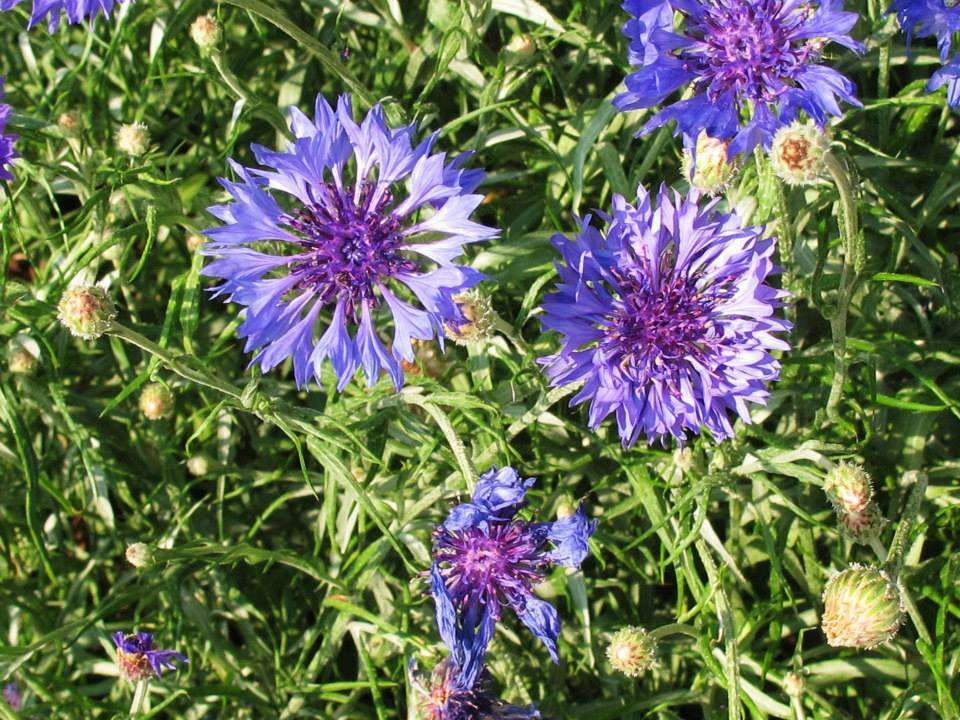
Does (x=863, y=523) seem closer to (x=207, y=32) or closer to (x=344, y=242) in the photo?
(x=344, y=242)

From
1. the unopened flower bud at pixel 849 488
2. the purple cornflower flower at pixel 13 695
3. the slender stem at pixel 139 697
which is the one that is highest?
the unopened flower bud at pixel 849 488

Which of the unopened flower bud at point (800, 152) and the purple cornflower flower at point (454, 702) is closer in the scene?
the unopened flower bud at point (800, 152)

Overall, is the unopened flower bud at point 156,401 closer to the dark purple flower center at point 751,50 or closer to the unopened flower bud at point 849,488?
the dark purple flower center at point 751,50

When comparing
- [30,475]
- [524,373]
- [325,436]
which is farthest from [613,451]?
[30,475]

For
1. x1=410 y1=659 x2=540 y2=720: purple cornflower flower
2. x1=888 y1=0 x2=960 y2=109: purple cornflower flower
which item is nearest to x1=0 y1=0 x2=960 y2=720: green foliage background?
x1=410 y1=659 x2=540 y2=720: purple cornflower flower

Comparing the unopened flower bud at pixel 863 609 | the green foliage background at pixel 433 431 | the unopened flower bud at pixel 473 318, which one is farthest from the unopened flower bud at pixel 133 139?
the unopened flower bud at pixel 863 609

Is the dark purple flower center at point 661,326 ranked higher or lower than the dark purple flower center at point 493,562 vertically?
higher

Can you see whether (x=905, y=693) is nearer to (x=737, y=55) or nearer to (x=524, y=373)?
(x=524, y=373)

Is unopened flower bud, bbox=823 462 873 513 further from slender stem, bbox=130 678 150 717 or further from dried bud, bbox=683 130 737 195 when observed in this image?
slender stem, bbox=130 678 150 717
